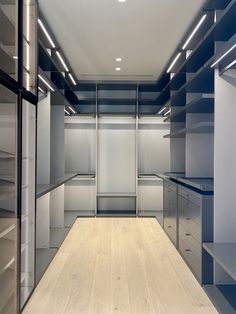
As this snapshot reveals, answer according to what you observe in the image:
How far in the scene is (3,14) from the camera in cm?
229

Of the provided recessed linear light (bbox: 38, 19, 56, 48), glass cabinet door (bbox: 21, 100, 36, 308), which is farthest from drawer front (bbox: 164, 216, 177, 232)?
recessed linear light (bbox: 38, 19, 56, 48)

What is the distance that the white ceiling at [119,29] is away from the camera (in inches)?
128

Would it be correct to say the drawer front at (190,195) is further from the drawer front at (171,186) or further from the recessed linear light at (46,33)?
the recessed linear light at (46,33)

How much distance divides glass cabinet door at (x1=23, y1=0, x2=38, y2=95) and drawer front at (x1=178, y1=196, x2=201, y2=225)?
1.90 metres

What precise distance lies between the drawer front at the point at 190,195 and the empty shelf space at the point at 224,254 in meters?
0.43

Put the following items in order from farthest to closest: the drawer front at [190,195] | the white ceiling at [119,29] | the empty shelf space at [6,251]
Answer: the white ceiling at [119,29] → the drawer front at [190,195] → the empty shelf space at [6,251]

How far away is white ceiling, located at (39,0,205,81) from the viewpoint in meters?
3.26

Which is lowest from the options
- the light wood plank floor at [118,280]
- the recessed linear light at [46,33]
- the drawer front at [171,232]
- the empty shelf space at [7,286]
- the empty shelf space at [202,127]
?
the light wood plank floor at [118,280]

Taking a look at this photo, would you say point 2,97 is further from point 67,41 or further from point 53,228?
point 53,228

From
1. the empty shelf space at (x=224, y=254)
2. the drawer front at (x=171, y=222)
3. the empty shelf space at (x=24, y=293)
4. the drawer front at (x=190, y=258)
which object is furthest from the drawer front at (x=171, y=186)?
the empty shelf space at (x=24, y=293)

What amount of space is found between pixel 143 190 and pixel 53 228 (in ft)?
7.95

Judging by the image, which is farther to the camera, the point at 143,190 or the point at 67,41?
the point at 143,190

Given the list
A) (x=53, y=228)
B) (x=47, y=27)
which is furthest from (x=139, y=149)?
(x=47, y=27)

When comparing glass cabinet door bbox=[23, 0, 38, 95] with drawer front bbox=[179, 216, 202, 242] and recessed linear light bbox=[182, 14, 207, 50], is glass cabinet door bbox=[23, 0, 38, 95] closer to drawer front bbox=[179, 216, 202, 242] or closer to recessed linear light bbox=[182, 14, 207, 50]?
recessed linear light bbox=[182, 14, 207, 50]
